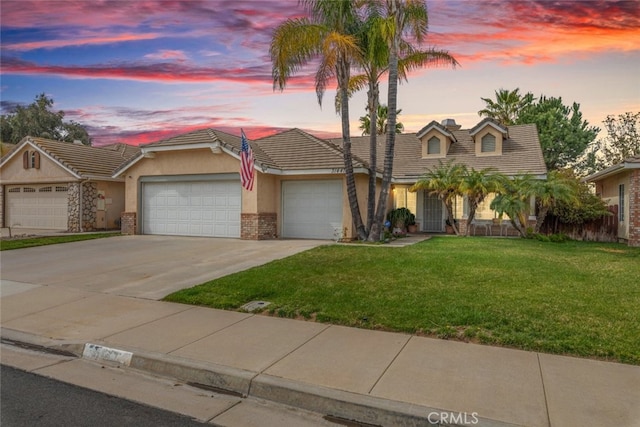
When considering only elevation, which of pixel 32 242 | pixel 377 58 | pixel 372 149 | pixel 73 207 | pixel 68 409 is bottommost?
pixel 68 409

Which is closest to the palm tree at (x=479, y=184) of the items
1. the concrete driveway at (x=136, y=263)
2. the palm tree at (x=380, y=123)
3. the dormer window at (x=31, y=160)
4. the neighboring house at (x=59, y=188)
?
the concrete driveway at (x=136, y=263)

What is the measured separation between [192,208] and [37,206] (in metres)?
12.0

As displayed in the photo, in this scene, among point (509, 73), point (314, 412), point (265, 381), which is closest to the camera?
point (314, 412)

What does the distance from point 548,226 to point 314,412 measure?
1887 centimetres

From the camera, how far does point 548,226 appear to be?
1947 cm

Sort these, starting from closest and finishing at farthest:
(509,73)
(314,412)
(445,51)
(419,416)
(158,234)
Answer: (419,416)
(314,412)
(445,51)
(509,73)
(158,234)

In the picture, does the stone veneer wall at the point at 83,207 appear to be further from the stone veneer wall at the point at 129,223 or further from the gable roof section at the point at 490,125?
the gable roof section at the point at 490,125

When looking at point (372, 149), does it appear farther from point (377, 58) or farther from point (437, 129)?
point (437, 129)

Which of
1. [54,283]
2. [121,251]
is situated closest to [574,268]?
[54,283]

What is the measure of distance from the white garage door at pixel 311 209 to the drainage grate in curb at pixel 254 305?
31.7 feet

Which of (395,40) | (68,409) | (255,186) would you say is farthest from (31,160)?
(68,409)

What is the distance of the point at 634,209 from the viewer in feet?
50.3

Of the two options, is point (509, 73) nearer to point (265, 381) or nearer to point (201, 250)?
point (201, 250)

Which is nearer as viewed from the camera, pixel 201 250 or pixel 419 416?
pixel 419 416
